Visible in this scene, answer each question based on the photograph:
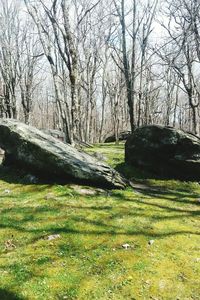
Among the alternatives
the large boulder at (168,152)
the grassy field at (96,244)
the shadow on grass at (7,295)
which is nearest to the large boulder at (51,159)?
the grassy field at (96,244)

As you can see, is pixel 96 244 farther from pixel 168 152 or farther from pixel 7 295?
pixel 168 152

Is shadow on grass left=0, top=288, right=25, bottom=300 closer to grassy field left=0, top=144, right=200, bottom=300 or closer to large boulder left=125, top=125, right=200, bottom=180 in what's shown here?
grassy field left=0, top=144, right=200, bottom=300

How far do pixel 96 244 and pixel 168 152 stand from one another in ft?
30.1

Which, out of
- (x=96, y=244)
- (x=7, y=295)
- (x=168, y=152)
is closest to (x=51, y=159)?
(x=96, y=244)

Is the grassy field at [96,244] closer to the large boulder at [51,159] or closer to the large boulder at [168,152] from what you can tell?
the large boulder at [51,159]

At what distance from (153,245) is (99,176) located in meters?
5.60

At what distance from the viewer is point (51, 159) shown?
50.8 feet

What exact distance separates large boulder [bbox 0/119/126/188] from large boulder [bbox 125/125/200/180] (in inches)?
122

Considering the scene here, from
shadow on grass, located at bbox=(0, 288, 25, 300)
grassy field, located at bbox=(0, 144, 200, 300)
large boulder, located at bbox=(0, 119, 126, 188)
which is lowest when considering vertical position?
shadow on grass, located at bbox=(0, 288, 25, 300)

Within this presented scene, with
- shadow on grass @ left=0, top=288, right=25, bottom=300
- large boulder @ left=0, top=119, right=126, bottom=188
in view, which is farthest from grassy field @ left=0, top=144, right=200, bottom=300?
large boulder @ left=0, top=119, right=126, bottom=188

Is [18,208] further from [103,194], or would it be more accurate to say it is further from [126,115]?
[126,115]

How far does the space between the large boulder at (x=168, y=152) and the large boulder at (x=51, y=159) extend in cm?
310

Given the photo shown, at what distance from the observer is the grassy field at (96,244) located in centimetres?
827

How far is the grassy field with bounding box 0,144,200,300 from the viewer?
8.27 metres
